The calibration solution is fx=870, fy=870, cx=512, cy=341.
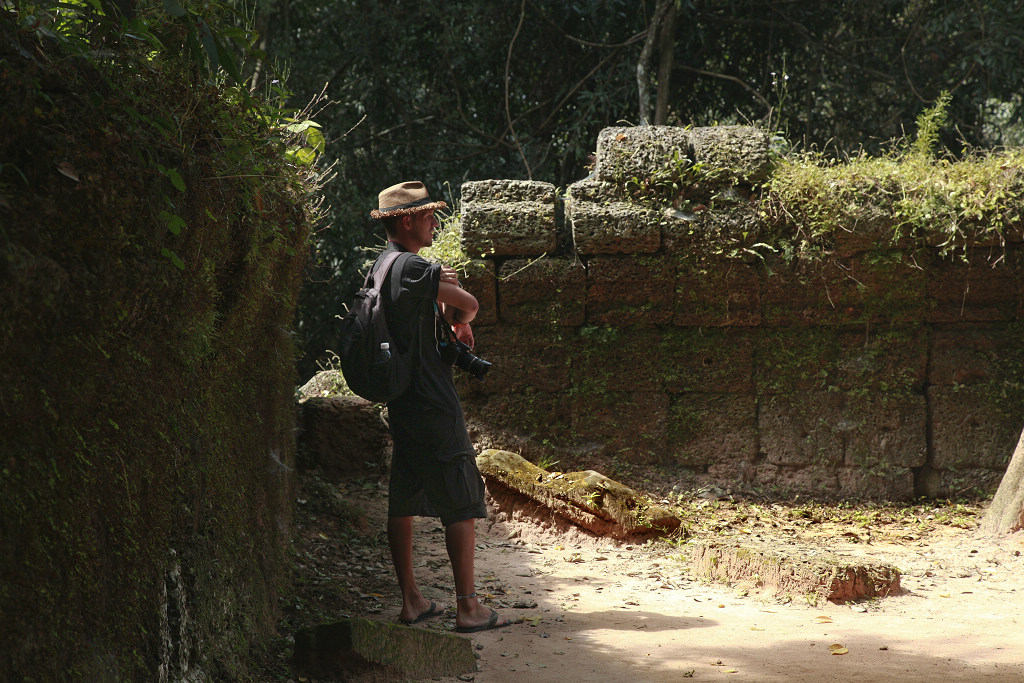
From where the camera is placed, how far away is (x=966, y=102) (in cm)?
980

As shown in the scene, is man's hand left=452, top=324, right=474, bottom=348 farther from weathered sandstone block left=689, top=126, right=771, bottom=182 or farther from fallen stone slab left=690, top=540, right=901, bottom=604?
weathered sandstone block left=689, top=126, right=771, bottom=182

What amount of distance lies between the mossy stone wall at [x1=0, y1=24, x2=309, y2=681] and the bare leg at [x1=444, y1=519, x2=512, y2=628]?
3.05 feet

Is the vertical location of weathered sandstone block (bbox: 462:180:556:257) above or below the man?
above

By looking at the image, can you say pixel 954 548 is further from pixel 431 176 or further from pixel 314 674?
pixel 431 176

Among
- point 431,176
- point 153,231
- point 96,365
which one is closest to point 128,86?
point 153,231

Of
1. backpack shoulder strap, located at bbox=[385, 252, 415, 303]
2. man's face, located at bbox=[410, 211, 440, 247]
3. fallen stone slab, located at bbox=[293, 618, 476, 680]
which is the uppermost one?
man's face, located at bbox=[410, 211, 440, 247]

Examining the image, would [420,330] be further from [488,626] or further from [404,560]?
[488,626]

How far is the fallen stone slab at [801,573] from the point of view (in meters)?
4.23

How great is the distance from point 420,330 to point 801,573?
2256 millimetres

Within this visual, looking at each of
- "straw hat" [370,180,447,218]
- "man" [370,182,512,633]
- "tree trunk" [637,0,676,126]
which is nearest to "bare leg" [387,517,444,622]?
"man" [370,182,512,633]

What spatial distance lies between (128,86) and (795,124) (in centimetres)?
1012

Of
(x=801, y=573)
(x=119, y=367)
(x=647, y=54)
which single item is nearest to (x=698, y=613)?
(x=801, y=573)

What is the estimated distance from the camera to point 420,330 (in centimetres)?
372

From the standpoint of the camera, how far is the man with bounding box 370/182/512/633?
3.68 m
